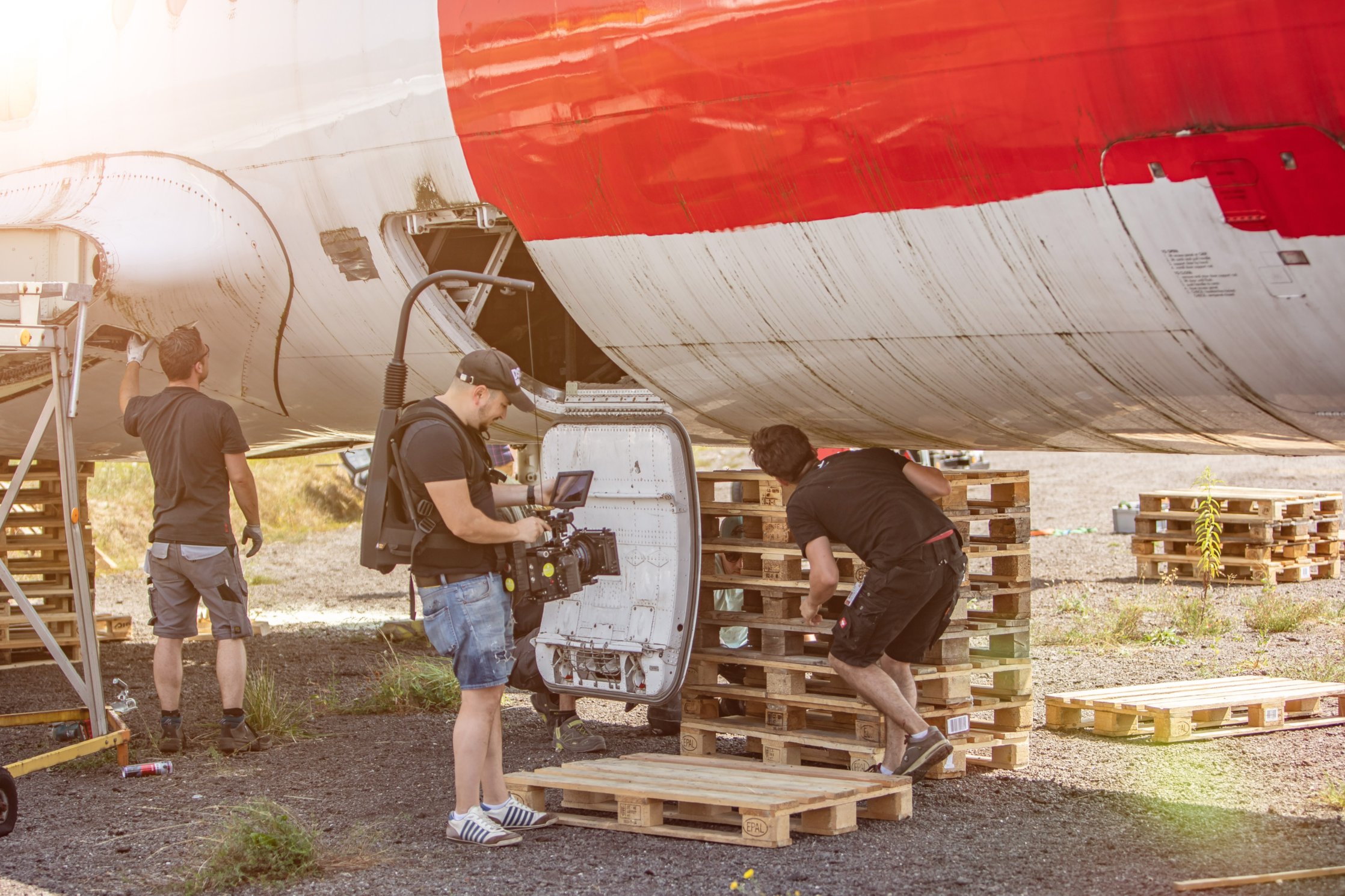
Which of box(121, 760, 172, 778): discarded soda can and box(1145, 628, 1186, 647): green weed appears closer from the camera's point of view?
box(121, 760, 172, 778): discarded soda can

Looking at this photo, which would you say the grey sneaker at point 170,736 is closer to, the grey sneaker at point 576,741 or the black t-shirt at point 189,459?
the black t-shirt at point 189,459

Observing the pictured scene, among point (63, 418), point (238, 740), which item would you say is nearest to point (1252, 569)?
point (238, 740)

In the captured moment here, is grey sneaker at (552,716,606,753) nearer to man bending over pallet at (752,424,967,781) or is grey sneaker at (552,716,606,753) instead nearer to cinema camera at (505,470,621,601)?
cinema camera at (505,470,621,601)

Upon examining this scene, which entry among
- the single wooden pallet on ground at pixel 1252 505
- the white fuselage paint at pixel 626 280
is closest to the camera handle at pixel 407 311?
the white fuselage paint at pixel 626 280

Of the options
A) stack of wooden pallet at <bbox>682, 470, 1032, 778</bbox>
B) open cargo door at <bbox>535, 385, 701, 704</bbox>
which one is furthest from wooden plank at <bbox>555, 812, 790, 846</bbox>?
stack of wooden pallet at <bbox>682, 470, 1032, 778</bbox>

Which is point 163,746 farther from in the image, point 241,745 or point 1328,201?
point 1328,201

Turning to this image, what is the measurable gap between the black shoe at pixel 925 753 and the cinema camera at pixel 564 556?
148cm

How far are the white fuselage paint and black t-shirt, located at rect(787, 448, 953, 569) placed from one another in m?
0.23

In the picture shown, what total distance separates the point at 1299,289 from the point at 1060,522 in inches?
723

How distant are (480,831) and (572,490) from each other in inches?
58.0

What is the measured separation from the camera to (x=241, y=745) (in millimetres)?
7676

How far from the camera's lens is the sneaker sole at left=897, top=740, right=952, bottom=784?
19.9 ft

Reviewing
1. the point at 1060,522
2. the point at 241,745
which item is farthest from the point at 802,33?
the point at 1060,522

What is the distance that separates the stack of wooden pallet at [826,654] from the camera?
6.69m
